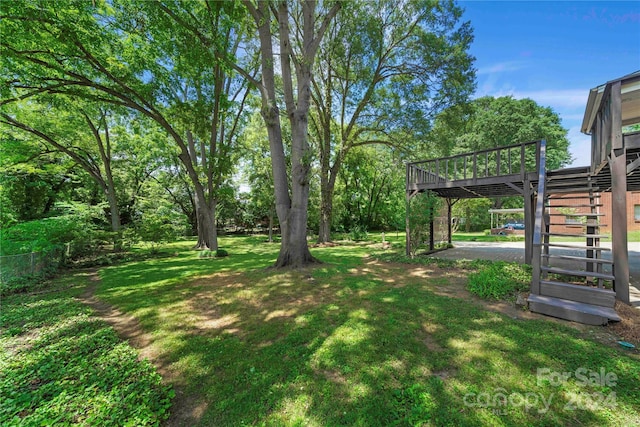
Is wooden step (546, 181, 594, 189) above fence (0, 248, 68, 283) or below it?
above

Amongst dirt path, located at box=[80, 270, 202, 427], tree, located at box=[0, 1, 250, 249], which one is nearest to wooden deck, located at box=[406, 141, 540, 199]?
tree, located at box=[0, 1, 250, 249]

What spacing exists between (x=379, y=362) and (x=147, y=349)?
118 inches

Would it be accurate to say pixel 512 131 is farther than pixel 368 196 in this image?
No

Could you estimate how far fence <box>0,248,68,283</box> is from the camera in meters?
6.10

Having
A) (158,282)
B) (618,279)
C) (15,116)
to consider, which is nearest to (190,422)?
(158,282)

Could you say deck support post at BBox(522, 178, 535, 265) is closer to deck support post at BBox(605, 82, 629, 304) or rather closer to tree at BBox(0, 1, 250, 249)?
deck support post at BBox(605, 82, 629, 304)

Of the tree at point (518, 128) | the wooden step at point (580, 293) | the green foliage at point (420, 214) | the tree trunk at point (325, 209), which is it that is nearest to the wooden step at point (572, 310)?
the wooden step at point (580, 293)

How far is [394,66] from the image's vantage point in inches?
480

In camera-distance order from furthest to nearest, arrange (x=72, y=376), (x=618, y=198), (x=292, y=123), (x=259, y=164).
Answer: (x=259, y=164) → (x=292, y=123) → (x=618, y=198) → (x=72, y=376)

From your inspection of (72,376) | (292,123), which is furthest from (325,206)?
(72,376)

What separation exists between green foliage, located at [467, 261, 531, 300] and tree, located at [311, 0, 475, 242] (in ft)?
28.7

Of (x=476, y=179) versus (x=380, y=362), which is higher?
(x=476, y=179)

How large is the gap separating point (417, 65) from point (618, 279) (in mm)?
11394

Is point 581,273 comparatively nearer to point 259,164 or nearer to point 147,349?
point 147,349
